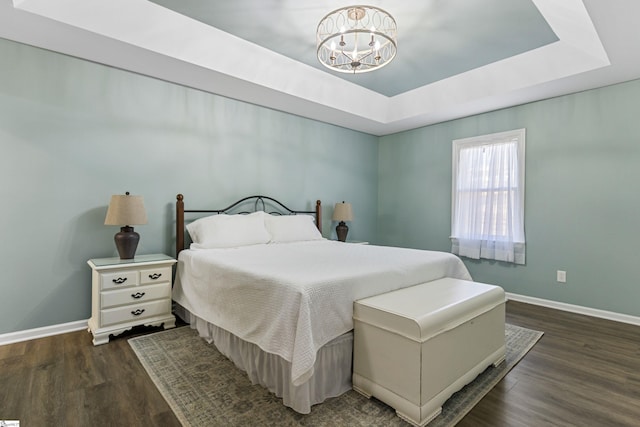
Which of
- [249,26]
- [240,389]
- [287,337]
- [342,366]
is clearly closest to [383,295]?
[342,366]

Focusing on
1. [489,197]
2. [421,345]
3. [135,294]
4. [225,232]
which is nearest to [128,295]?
[135,294]

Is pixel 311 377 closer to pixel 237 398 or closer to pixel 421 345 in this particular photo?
pixel 237 398

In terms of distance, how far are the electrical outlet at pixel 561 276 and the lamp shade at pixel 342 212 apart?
258cm

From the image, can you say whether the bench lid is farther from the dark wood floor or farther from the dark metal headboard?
the dark metal headboard

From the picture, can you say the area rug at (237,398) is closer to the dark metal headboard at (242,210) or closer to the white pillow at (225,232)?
the white pillow at (225,232)

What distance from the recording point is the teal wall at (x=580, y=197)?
124 inches

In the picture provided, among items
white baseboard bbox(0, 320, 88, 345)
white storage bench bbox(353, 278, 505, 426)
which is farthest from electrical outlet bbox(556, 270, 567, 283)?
white baseboard bbox(0, 320, 88, 345)

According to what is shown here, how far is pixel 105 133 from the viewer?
2916mm

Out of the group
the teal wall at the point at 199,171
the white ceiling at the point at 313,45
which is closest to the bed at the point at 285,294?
the teal wall at the point at 199,171

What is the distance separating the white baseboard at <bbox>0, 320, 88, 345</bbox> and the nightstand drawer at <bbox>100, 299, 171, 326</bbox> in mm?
491

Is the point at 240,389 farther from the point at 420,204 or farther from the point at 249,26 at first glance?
the point at 420,204

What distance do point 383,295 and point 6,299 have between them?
2.98 metres

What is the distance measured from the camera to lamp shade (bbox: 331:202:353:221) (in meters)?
4.58

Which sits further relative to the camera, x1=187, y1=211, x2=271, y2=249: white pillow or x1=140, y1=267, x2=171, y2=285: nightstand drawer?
x1=187, y1=211, x2=271, y2=249: white pillow
